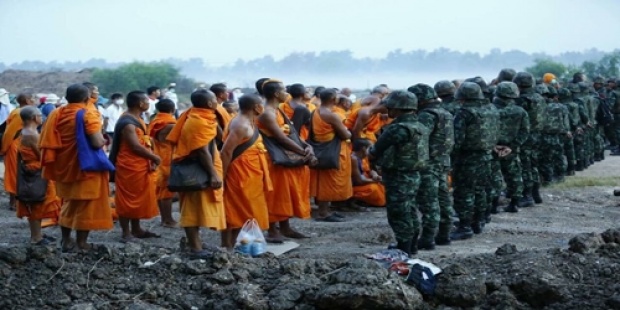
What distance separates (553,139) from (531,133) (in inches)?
54.0

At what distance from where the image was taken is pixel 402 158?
869cm

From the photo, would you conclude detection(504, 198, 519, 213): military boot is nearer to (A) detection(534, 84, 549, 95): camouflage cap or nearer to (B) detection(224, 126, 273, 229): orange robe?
(A) detection(534, 84, 549, 95): camouflage cap

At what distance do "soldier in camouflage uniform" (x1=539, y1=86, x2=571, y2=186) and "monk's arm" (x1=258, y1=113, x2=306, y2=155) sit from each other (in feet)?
15.1

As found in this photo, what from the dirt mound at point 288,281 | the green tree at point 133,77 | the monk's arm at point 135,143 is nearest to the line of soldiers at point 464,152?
the dirt mound at point 288,281

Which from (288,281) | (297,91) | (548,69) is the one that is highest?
(297,91)

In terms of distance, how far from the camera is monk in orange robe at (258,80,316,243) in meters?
10.1

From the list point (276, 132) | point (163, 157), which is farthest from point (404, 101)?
point (163, 157)

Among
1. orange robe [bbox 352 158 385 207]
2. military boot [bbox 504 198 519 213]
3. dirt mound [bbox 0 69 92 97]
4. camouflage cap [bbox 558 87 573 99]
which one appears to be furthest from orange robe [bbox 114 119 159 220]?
dirt mound [bbox 0 69 92 97]

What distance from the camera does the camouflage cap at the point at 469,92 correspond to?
33.2 feet

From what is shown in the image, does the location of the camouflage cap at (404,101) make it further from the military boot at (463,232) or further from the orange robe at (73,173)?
the orange robe at (73,173)

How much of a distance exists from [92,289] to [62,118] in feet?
7.93

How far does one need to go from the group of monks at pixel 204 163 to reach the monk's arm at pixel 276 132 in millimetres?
Result: 11

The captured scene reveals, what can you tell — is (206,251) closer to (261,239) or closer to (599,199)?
(261,239)

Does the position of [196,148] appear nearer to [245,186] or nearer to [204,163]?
[204,163]
